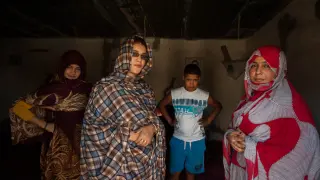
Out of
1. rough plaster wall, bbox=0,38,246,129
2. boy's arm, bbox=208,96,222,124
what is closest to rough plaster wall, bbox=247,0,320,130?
boy's arm, bbox=208,96,222,124

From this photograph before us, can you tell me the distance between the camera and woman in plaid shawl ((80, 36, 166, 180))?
142cm

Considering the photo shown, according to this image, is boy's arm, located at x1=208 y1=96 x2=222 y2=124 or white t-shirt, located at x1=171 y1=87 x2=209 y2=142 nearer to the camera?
white t-shirt, located at x1=171 y1=87 x2=209 y2=142

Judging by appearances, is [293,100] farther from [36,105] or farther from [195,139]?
[36,105]

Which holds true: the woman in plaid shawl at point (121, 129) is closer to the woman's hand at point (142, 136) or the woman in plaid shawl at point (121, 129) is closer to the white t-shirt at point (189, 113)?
the woman's hand at point (142, 136)

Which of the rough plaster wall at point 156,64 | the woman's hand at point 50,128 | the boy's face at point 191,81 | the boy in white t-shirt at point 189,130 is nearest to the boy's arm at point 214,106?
the boy in white t-shirt at point 189,130

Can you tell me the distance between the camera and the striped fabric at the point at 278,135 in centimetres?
136

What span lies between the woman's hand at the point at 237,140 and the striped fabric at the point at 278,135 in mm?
32

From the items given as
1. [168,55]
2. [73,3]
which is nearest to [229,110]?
[168,55]

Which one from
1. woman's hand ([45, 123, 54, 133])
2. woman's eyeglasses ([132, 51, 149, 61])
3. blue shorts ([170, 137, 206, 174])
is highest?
woman's eyeglasses ([132, 51, 149, 61])

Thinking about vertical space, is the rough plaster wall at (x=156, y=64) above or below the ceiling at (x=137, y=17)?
below

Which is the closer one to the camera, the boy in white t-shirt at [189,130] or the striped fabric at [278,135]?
the striped fabric at [278,135]

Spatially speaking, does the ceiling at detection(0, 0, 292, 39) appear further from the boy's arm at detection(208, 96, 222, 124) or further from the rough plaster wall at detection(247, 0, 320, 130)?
the boy's arm at detection(208, 96, 222, 124)

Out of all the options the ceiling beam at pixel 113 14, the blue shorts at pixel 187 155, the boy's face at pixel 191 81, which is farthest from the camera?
the ceiling beam at pixel 113 14

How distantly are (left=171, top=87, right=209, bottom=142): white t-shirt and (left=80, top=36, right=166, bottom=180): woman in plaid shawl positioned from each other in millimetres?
873
